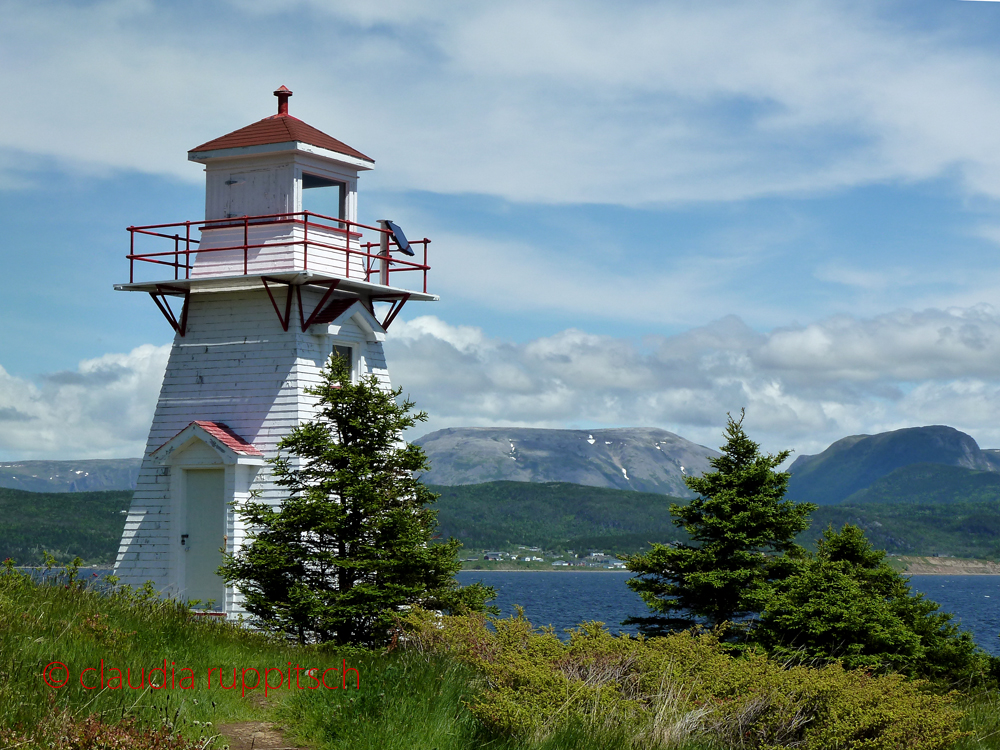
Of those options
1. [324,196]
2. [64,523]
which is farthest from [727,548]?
[64,523]

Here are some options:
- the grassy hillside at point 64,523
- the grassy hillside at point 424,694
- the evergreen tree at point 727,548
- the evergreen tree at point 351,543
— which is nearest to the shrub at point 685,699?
the grassy hillside at point 424,694

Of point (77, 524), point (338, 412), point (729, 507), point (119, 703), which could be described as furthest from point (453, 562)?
point (77, 524)

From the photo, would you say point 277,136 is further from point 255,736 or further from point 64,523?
point 64,523

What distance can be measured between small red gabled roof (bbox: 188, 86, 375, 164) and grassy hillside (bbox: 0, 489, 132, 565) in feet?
383

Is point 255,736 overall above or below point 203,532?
below

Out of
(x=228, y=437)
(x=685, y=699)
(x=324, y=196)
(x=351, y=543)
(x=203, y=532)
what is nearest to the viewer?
(x=685, y=699)

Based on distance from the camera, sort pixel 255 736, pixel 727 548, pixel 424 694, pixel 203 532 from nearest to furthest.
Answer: pixel 255 736 < pixel 424 694 < pixel 727 548 < pixel 203 532

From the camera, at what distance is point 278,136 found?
75.8 ft

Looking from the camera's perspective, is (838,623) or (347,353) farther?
(347,353)

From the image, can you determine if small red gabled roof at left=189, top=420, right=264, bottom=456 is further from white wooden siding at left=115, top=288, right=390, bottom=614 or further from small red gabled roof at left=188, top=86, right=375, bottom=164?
small red gabled roof at left=188, top=86, right=375, bottom=164

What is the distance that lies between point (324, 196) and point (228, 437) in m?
5.83

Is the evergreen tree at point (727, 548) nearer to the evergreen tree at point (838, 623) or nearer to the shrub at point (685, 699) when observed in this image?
the evergreen tree at point (838, 623)

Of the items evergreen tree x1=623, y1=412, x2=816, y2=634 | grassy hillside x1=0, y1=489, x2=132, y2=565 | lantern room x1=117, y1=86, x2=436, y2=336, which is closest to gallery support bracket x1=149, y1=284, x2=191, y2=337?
lantern room x1=117, y1=86, x2=436, y2=336

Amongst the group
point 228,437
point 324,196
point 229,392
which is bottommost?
point 228,437
